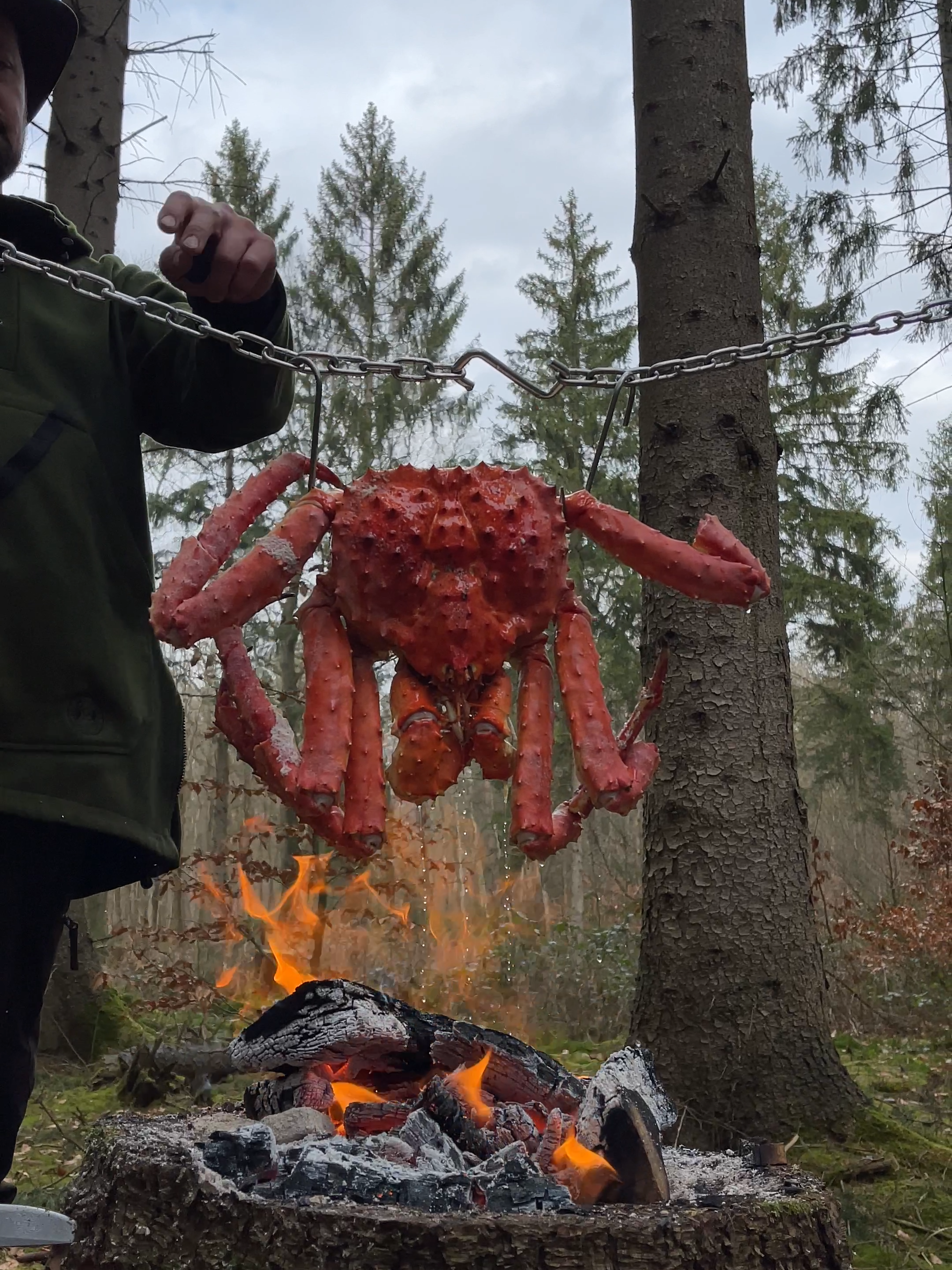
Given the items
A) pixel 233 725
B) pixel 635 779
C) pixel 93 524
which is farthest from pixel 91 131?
pixel 635 779

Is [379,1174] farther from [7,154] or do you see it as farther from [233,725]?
[7,154]

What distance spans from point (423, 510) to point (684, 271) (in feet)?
8.02

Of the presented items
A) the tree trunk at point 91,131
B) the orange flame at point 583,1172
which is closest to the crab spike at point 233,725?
the orange flame at point 583,1172

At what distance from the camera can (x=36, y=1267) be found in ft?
10.7

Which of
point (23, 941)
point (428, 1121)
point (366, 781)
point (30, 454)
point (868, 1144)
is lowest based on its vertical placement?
point (868, 1144)

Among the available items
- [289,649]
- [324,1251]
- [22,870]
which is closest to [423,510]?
[22,870]

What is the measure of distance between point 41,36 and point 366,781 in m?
1.43

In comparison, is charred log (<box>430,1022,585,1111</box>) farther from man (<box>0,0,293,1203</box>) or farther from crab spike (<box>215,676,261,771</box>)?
crab spike (<box>215,676,261,771</box>)

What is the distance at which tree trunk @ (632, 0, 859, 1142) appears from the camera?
3.56 m

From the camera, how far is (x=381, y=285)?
13.9 m

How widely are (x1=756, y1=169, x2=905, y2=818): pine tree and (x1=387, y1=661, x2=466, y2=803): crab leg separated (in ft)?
39.7

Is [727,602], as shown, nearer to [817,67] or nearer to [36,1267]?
[36,1267]

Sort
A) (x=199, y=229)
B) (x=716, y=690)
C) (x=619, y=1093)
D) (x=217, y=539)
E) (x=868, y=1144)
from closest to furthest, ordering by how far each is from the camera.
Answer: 1. (x=199, y=229)
2. (x=217, y=539)
3. (x=619, y=1093)
4. (x=868, y=1144)
5. (x=716, y=690)

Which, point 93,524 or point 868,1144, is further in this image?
point 868,1144
